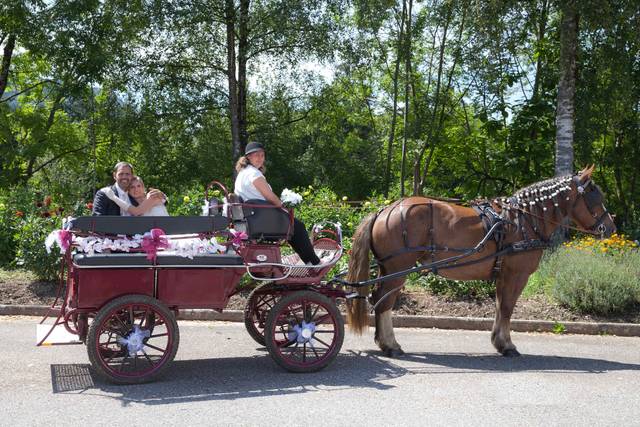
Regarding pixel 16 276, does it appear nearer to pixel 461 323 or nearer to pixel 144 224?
pixel 144 224

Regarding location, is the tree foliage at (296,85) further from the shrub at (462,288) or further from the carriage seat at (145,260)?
the carriage seat at (145,260)

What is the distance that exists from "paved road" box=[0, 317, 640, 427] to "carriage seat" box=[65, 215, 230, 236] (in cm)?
133

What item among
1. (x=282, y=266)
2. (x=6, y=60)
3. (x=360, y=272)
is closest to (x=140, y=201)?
(x=282, y=266)

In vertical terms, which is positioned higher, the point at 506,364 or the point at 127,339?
the point at 127,339

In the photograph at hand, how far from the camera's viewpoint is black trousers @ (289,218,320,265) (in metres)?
7.00

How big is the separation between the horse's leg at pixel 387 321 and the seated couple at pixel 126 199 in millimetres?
2445

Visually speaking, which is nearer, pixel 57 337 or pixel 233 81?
pixel 57 337

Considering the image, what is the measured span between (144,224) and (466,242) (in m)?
3.46

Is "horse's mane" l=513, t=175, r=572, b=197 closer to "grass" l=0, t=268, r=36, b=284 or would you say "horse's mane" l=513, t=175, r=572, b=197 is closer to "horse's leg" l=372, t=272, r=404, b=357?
"horse's leg" l=372, t=272, r=404, b=357

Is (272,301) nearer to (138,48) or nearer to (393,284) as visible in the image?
(393,284)

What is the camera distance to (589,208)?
7816mm

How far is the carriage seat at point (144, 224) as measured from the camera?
6027 mm

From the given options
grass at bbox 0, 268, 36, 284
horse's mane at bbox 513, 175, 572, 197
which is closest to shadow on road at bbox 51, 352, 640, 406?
horse's mane at bbox 513, 175, 572, 197

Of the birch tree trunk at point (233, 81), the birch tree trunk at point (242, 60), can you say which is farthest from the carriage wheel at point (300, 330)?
the birch tree trunk at point (242, 60)
